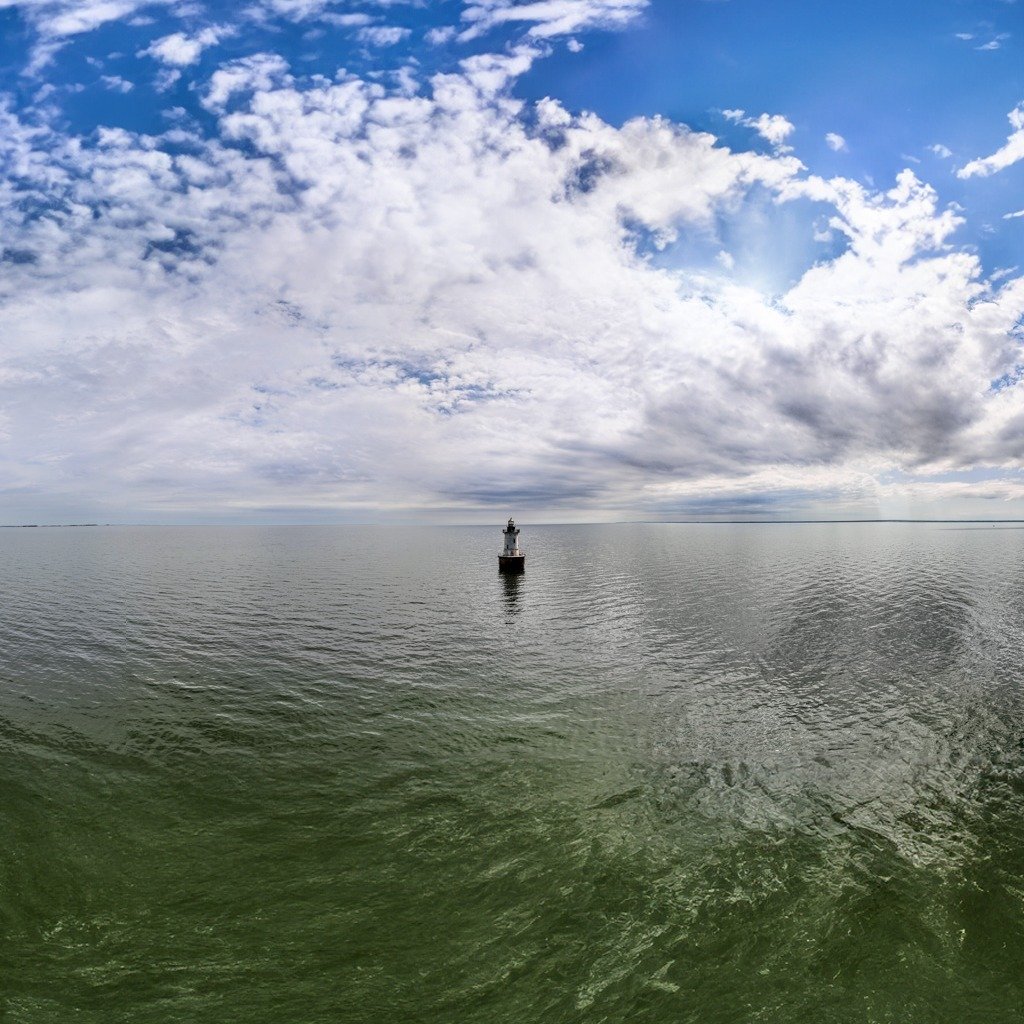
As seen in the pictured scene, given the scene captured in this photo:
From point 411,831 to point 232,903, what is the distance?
461 centimetres

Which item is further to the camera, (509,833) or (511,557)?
(511,557)

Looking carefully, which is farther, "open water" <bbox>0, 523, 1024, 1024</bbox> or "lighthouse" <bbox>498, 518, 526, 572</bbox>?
"lighthouse" <bbox>498, 518, 526, 572</bbox>

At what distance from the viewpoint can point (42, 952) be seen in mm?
10367

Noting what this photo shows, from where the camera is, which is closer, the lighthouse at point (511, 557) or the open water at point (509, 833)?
the open water at point (509, 833)

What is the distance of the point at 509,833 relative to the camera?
14625 mm

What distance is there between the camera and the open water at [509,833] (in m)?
9.76

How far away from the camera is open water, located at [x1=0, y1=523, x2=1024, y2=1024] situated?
9.76 meters

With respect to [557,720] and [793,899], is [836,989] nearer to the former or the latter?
[793,899]

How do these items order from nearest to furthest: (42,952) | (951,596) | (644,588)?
1. (42,952)
2. (951,596)
3. (644,588)

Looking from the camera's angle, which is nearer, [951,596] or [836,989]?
[836,989]

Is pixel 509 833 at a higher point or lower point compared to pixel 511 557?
lower

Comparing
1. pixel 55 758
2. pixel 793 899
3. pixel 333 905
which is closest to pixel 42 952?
pixel 333 905

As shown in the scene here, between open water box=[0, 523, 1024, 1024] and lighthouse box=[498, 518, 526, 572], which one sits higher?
lighthouse box=[498, 518, 526, 572]

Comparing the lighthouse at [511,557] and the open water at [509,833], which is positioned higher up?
the lighthouse at [511,557]
